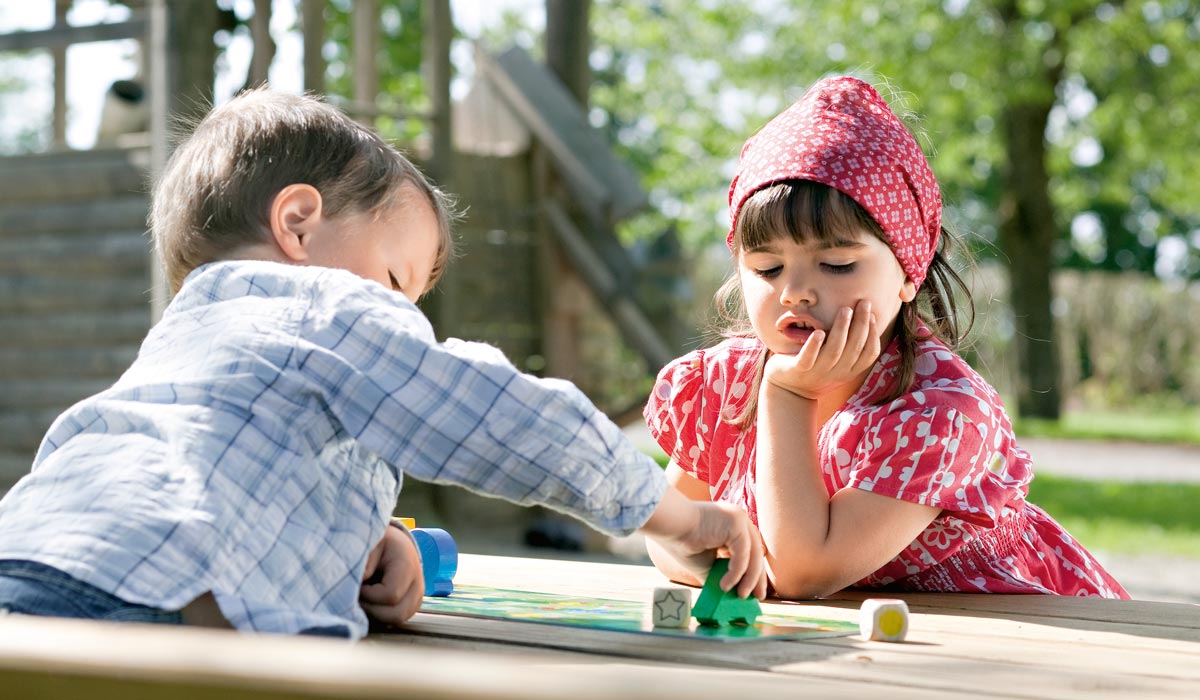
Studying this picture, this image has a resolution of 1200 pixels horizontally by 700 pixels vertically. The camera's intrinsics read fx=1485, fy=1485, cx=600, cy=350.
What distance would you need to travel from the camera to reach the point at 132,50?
15000 mm

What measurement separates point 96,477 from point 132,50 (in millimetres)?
14271

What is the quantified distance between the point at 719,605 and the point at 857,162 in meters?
0.95

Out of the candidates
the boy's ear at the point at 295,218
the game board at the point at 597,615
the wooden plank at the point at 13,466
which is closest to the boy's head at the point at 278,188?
the boy's ear at the point at 295,218

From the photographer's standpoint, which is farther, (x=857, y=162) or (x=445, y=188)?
(x=445, y=188)

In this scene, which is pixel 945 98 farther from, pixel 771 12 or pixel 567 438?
pixel 567 438

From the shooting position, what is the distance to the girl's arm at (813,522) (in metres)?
2.48

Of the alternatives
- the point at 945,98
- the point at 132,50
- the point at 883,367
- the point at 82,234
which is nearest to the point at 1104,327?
the point at 945,98

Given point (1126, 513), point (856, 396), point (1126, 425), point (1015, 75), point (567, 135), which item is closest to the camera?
point (856, 396)

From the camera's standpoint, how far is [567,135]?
10.7m

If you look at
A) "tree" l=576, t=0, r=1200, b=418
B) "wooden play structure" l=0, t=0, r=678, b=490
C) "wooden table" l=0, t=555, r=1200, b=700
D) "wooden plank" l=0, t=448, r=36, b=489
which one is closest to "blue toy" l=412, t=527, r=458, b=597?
"wooden table" l=0, t=555, r=1200, b=700

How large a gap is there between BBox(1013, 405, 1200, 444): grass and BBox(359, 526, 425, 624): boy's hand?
1793cm

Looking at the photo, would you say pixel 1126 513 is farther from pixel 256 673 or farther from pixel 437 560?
pixel 256 673

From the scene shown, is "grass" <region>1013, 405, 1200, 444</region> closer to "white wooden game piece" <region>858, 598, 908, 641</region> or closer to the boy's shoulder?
"white wooden game piece" <region>858, 598, 908, 641</region>

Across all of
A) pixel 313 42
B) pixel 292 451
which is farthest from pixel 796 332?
pixel 313 42
